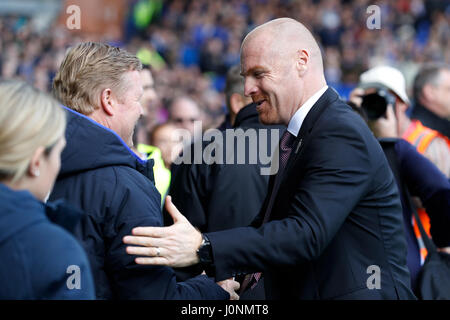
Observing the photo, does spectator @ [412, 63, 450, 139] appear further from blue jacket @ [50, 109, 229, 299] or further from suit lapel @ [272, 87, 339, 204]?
blue jacket @ [50, 109, 229, 299]

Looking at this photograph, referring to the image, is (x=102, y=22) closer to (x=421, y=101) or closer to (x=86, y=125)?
(x=421, y=101)

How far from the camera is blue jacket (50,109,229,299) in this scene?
90.1 inches

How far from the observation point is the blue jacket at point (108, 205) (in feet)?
7.51

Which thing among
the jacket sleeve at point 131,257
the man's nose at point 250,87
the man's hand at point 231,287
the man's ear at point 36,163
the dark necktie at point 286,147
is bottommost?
the man's hand at point 231,287

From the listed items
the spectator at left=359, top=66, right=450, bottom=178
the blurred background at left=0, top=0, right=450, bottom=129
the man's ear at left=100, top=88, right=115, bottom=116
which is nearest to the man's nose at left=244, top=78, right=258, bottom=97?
the man's ear at left=100, top=88, right=115, bottom=116

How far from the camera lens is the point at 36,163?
1.92m

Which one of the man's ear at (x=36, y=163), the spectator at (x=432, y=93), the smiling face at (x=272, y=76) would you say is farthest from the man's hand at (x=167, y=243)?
the spectator at (x=432, y=93)

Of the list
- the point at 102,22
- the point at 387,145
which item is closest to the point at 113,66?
the point at 387,145

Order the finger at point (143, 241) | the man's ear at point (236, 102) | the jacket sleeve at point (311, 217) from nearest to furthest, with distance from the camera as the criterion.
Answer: the finger at point (143, 241), the jacket sleeve at point (311, 217), the man's ear at point (236, 102)

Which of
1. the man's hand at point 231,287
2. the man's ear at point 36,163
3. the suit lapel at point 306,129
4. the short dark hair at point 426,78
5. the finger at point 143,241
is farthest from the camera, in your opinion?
the short dark hair at point 426,78

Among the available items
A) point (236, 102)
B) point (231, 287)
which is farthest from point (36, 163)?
point (236, 102)

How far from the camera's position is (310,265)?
2.41m

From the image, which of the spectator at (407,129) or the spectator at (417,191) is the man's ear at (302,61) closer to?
the spectator at (417,191)
